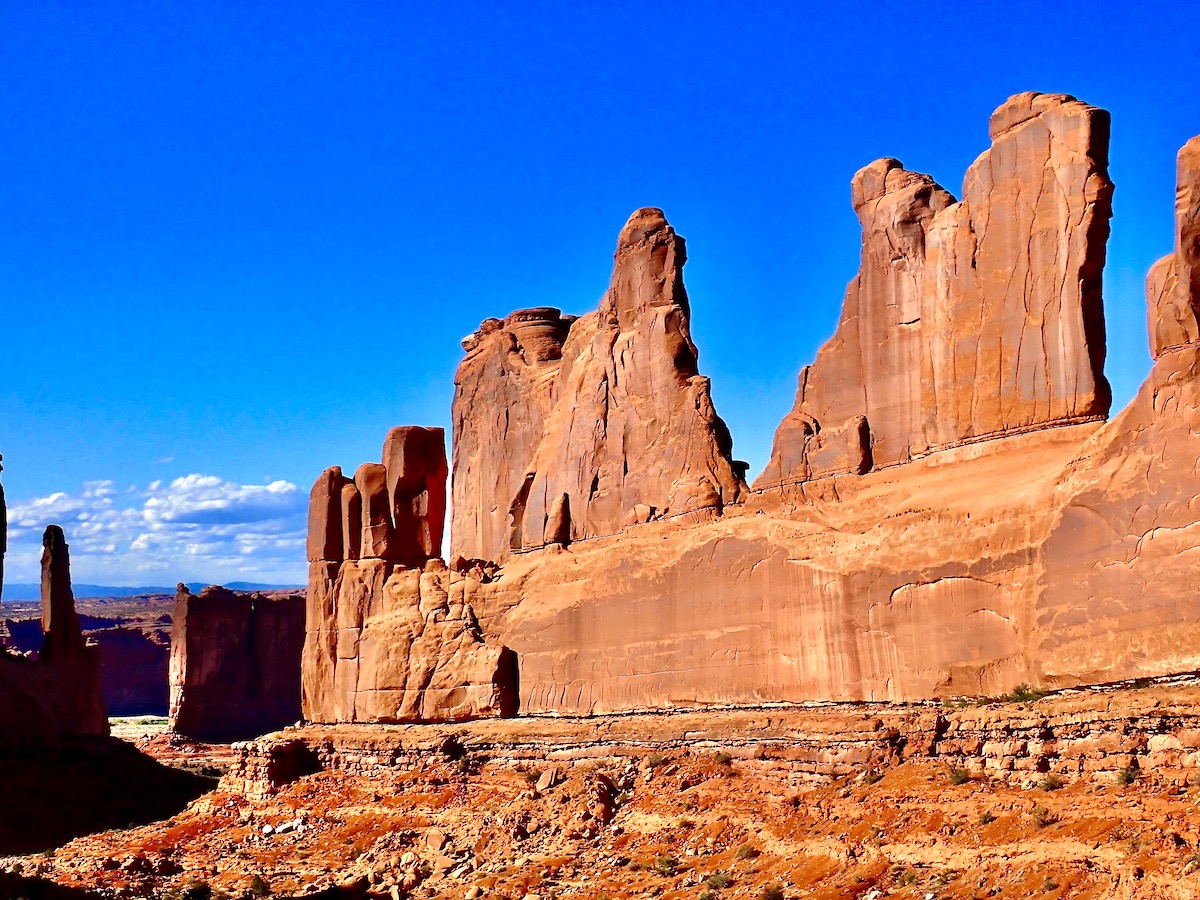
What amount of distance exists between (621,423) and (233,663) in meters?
52.6

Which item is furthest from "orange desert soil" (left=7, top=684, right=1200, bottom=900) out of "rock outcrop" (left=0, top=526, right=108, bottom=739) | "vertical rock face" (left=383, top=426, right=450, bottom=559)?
"rock outcrop" (left=0, top=526, right=108, bottom=739)

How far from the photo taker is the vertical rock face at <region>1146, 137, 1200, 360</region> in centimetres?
2461

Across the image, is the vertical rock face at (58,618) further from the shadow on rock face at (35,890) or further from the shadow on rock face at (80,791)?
the shadow on rock face at (35,890)

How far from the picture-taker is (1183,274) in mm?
24656

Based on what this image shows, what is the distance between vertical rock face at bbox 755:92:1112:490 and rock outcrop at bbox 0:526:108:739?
125 feet

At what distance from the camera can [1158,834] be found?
21344 millimetres

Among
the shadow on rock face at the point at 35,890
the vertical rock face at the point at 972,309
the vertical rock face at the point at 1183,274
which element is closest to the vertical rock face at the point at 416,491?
the shadow on rock face at the point at 35,890

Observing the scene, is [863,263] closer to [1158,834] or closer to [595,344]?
[595,344]

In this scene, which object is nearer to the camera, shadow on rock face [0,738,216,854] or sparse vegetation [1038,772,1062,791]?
sparse vegetation [1038,772,1062,791]

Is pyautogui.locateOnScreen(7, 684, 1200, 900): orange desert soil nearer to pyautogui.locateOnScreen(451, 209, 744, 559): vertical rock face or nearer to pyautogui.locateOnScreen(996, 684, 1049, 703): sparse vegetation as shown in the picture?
pyautogui.locateOnScreen(996, 684, 1049, 703): sparse vegetation

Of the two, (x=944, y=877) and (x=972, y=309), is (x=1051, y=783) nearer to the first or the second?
(x=944, y=877)

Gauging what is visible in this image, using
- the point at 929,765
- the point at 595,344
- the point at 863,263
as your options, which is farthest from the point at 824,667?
the point at 595,344

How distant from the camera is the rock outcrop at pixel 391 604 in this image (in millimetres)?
42719

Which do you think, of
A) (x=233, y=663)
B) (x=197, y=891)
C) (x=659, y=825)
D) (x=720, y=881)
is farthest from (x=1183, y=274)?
(x=233, y=663)
